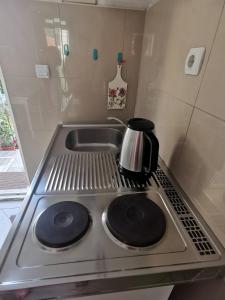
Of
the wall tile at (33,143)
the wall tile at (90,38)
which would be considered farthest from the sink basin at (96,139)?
the wall tile at (90,38)

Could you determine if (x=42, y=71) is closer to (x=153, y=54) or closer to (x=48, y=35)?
(x=48, y=35)

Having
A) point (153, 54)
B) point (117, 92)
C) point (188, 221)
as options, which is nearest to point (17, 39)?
point (117, 92)

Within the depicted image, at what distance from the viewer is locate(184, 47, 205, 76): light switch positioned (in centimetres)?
54

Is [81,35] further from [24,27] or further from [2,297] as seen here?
[2,297]

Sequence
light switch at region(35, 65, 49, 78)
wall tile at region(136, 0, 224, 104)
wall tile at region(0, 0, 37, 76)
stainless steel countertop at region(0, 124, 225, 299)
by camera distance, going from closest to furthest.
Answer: stainless steel countertop at region(0, 124, 225, 299) → wall tile at region(136, 0, 224, 104) → wall tile at region(0, 0, 37, 76) → light switch at region(35, 65, 49, 78)

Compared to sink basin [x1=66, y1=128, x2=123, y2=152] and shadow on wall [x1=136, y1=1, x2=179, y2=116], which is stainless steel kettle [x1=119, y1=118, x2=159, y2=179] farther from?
sink basin [x1=66, y1=128, x2=123, y2=152]

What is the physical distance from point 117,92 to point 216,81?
0.78 metres

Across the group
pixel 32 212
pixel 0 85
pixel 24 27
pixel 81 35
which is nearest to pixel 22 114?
pixel 0 85

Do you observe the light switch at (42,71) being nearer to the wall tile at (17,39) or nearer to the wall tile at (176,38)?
the wall tile at (17,39)

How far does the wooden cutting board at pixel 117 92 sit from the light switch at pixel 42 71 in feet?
1.35

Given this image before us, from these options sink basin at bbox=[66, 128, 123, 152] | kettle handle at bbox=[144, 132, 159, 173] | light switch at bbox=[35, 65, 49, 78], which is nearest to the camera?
kettle handle at bbox=[144, 132, 159, 173]

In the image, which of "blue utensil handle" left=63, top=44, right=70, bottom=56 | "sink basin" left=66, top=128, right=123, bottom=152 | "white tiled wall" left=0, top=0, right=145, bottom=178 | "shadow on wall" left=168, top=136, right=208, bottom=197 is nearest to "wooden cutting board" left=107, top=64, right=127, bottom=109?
"white tiled wall" left=0, top=0, right=145, bottom=178

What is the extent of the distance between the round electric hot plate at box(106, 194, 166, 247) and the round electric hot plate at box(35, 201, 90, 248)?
0.28 feet

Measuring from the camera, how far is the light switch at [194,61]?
540mm
